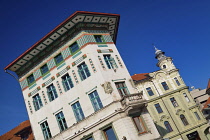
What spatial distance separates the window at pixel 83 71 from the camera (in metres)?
21.0

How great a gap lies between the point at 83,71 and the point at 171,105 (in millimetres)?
25194

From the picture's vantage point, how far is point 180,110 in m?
39.1

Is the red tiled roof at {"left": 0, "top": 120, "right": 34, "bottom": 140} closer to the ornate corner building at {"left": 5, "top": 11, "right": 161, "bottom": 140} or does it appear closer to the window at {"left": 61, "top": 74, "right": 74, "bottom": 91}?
the ornate corner building at {"left": 5, "top": 11, "right": 161, "bottom": 140}

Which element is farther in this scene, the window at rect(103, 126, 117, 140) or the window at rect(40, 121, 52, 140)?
the window at rect(40, 121, 52, 140)

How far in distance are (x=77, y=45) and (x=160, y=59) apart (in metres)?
27.8

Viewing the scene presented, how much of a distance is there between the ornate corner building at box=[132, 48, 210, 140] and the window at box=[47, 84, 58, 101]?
71.2 feet

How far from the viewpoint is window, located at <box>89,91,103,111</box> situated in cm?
1949

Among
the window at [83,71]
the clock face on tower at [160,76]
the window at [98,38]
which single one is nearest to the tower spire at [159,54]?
the clock face on tower at [160,76]

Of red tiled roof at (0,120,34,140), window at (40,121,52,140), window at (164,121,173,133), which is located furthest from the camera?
window at (164,121,173,133)

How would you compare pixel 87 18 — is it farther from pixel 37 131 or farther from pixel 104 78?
pixel 37 131

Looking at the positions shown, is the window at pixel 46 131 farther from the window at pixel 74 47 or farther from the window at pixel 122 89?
the window at pixel 122 89

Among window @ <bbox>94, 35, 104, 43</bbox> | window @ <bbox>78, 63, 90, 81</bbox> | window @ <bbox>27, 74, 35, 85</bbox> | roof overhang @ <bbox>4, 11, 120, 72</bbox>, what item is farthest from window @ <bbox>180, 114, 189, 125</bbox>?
window @ <bbox>27, 74, 35, 85</bbox>

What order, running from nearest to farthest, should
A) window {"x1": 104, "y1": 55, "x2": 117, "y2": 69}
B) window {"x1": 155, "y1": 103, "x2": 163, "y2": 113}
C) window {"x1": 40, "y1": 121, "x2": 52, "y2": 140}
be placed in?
window {"x1": 104, "y1": 55, "x2": 117, "y2": 69}
window {"x1": 40, "y1": 121, "x2": 52, "y2": 140}
window {"x1": 155, "y1": 103, "x2": 163, "y2": 113}

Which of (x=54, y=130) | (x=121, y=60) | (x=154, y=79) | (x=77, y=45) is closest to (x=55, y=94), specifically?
(x=54, y=130)
